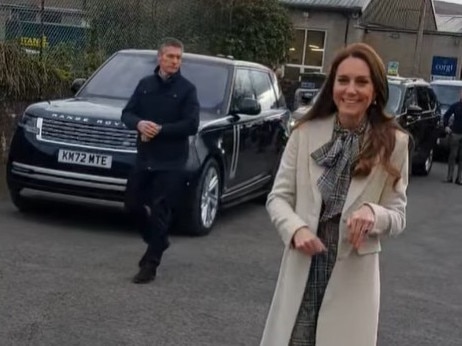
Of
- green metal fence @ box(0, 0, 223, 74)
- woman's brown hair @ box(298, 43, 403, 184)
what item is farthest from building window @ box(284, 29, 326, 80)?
woman's brown hair @ box(298, 43, 403, 184)

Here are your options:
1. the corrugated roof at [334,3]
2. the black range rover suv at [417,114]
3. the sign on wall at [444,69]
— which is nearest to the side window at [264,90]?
the black range rover suv at [417,114]

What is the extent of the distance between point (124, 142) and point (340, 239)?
5892 millimetres

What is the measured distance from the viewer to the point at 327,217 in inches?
146

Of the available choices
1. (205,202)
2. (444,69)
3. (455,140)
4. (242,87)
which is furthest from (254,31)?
(444,69)

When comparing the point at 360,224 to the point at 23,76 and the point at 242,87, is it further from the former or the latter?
the point at 23,76

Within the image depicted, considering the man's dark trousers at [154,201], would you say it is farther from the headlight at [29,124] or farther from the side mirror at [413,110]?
the side mirror at [413,110]

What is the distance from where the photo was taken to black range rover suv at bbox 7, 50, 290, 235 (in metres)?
9.39

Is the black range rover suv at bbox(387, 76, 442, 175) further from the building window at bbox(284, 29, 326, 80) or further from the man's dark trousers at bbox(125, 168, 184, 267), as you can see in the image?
the building window at bbox(284, 29, 326, 80)

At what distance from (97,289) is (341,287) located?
3821 mm

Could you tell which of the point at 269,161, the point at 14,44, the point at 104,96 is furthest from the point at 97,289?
the point at 14,44

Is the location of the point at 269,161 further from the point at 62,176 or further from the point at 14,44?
the point at 14,44

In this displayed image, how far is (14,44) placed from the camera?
1371 cm

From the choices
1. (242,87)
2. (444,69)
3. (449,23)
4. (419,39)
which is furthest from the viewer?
(449,23)

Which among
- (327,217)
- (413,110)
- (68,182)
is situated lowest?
(68,182)
